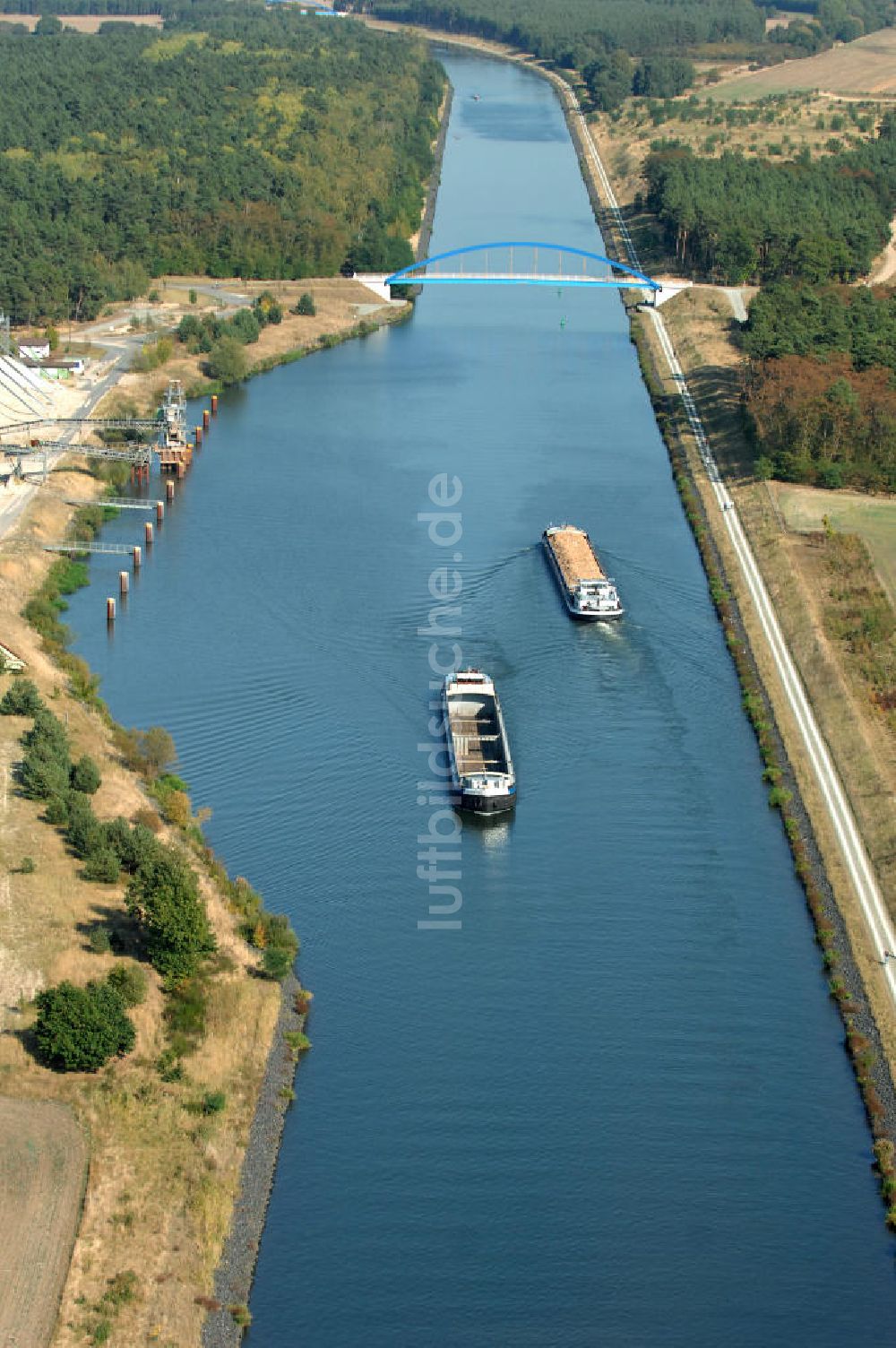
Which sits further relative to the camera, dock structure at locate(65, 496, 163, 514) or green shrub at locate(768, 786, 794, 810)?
dock structure at locate(65, 496, 163, 514)

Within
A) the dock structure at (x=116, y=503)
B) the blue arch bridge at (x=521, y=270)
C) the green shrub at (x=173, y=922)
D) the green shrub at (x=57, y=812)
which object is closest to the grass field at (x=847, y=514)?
the dock structure at (x=116, y=503)

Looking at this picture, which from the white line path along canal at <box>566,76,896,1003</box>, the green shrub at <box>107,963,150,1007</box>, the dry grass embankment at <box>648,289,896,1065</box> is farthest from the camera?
the dry grass embankment at <box>648,289,896,1065</box>

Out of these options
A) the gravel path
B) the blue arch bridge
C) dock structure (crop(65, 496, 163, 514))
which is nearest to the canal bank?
the gravel path

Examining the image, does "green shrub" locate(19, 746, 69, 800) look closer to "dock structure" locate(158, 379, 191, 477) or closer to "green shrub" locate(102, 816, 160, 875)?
"green shrub" locate(102, 816, 160, 875)

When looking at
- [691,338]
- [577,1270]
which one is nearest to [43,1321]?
[577,1270]

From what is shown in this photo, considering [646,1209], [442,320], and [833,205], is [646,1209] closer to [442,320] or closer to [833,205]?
[442,320]
